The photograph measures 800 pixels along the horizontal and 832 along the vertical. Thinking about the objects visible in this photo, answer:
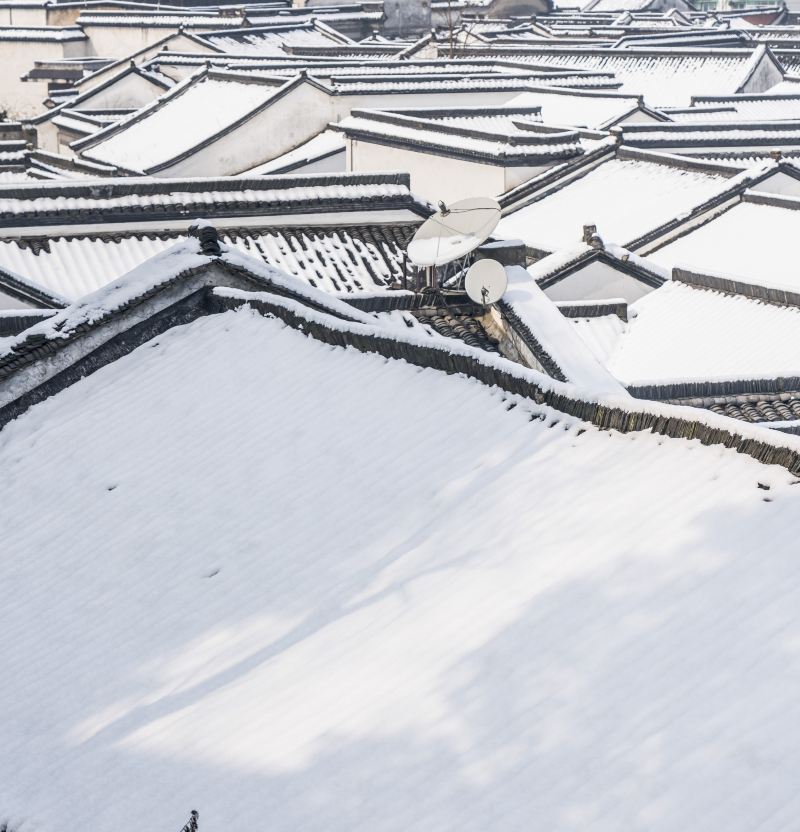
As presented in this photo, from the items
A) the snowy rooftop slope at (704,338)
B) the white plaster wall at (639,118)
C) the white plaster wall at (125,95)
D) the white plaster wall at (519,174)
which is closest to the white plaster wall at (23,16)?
the white plaster wall at (125,95)

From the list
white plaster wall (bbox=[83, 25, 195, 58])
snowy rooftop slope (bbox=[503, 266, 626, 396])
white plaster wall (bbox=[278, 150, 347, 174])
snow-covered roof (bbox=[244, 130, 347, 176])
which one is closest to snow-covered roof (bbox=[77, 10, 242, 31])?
white plaster wall (bbox=[83, 25, 195, 58])

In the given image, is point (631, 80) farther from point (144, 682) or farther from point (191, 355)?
point (144, 682)

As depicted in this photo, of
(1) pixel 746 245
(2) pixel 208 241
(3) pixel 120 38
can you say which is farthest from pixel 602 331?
(3) pixel 120 38

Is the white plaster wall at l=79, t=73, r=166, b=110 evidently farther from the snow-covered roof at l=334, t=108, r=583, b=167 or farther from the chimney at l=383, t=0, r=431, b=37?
the chimney at l=383, t=0, r=431, b=37

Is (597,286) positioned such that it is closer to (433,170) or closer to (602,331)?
(602,331)

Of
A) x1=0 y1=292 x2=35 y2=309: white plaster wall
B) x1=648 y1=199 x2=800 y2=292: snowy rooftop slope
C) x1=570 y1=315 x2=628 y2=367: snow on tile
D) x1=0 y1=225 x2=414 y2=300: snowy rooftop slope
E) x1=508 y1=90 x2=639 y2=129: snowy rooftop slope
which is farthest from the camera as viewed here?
x1=508 y1=90 x2=639 y2=129: snowy rooftop slope

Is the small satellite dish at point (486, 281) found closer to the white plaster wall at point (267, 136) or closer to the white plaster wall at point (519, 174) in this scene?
the white plaster wall at point (519, 174)
